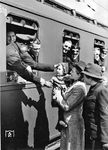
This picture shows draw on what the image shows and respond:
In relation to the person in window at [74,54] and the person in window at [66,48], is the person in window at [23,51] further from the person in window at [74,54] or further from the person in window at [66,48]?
the person in window at [74,54]

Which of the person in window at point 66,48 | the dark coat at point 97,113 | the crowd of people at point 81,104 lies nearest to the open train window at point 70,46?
the person in window at point 66,48

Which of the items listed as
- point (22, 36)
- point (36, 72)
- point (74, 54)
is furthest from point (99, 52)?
point (22, 36)

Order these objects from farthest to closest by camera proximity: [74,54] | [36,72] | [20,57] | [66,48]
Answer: [74,54], [66,48], [36,72], [20,57]

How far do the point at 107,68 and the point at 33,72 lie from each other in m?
4.22

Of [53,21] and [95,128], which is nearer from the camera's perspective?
[95,128]

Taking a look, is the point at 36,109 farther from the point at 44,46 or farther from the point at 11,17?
the point at 11,17

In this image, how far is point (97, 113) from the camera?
374cm

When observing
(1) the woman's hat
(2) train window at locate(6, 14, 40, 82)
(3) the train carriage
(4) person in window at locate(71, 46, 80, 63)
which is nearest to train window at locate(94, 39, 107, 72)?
(4) person in window at locate(71, 46, 80, 63)

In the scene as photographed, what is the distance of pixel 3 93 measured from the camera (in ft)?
12.2

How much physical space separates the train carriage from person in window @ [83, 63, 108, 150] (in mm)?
832

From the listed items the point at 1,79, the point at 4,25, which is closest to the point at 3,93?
the point at 1,79

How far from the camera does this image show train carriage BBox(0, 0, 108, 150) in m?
3.80

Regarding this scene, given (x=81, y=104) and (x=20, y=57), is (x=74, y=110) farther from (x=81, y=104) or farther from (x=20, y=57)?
(x=20, y=57)

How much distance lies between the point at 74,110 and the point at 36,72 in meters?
1.05
